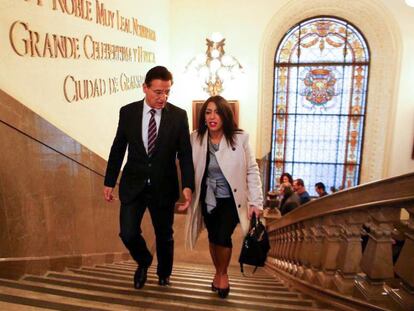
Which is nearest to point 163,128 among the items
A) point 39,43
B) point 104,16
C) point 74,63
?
point 39,43

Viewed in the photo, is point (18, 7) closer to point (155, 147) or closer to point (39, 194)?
point (39, 194)

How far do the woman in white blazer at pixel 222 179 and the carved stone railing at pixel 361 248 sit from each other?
0.51 m

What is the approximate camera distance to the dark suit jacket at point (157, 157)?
210 cm

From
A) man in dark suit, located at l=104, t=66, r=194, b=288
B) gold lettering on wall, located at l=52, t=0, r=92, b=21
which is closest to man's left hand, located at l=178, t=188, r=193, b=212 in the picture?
man in dark suit, located at l=104, t=66, r=194, b=288

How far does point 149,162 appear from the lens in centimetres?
209

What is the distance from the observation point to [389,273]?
1.51 meters

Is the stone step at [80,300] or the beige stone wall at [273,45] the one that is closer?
the stone step at [80,300]

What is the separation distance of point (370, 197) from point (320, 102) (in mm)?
7204

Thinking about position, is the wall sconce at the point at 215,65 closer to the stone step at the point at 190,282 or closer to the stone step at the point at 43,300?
the stone step at the point at 190,282

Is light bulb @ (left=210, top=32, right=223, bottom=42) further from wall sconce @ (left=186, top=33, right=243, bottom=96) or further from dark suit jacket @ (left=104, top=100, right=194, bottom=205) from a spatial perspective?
dark suit jacket @ (left=104, top=100, right=194, bottom=205)

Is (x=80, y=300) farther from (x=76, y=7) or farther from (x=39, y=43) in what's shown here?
(x=76, y=7)

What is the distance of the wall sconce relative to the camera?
698cm

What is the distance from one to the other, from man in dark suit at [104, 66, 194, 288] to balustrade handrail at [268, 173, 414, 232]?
0.87 meters

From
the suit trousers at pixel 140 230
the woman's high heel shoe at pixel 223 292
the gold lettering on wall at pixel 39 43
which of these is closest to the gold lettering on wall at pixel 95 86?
the gold lettering on wall at pixel 39 43
